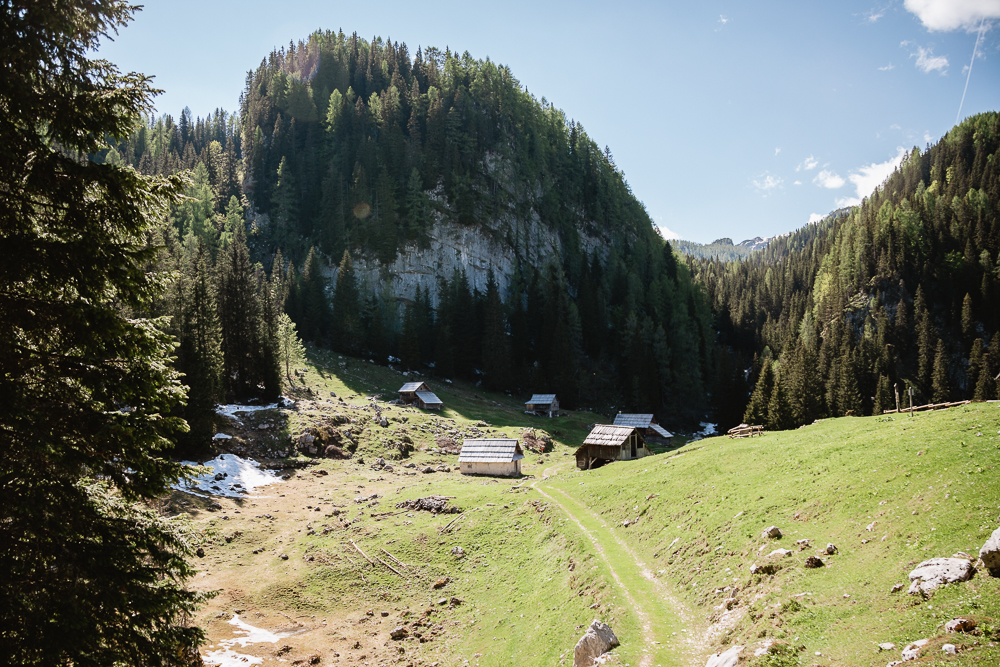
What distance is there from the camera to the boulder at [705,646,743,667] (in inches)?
516

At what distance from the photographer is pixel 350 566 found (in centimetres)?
3042

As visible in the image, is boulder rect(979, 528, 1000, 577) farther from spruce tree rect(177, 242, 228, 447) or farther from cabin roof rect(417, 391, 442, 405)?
cabin roof rect(417, 391, 442, 405)

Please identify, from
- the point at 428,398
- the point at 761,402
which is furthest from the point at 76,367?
the point at 761,402

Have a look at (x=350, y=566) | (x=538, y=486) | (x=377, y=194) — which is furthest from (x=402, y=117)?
(x=350, y=566)

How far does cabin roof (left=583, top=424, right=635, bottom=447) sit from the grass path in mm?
24905

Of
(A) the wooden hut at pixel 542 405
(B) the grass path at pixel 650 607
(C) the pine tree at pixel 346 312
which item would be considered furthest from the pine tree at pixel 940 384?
(C) the pine tree at pixel 346 312

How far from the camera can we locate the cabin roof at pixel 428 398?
82812mm

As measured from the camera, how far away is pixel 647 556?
2330 cm

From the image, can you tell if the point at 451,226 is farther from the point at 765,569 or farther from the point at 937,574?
the point at 937,574

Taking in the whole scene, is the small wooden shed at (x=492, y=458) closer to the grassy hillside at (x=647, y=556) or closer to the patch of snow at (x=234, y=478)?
the grassy hillside at (x=647, y=556)

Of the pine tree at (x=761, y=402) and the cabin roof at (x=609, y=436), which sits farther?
the pine tree at (x=761, y=402)

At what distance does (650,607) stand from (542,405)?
76.2m

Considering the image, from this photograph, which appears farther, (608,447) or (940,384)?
(940,384)

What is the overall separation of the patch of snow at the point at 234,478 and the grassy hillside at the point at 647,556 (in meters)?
2.02
